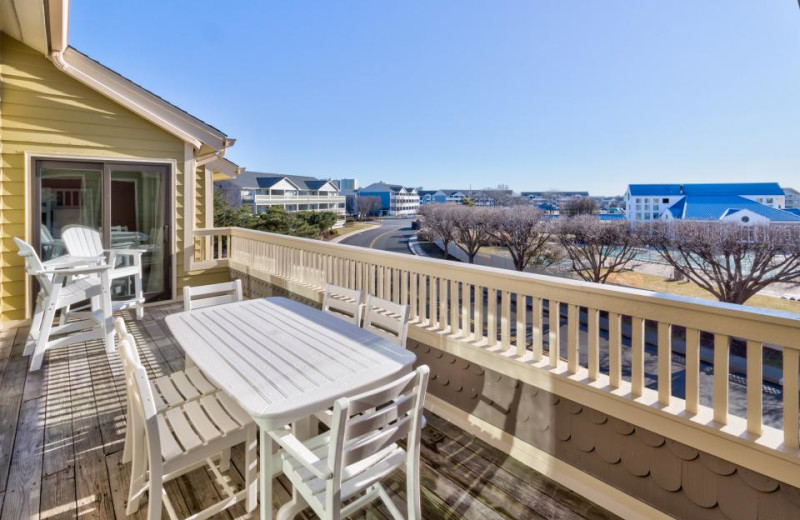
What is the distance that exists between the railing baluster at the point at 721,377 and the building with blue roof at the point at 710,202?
13275 millimetres

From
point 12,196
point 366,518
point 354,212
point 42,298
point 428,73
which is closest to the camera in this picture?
point 366,518

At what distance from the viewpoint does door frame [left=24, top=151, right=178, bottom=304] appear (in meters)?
4.70

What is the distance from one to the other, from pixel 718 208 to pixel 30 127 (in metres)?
17.2

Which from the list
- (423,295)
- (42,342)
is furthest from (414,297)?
(42,342)

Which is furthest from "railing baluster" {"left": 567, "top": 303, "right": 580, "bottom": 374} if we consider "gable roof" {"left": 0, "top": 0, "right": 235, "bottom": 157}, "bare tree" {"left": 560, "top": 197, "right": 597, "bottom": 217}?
"bare tree" {"left": 560, "top": 197, "right": 597, "bottom": 217}

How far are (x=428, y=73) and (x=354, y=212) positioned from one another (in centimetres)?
2676

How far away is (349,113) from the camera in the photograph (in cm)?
3069

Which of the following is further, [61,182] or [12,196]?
[61,182]

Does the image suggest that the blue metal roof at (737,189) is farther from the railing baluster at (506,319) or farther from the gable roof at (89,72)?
the gable roof at (89,72)

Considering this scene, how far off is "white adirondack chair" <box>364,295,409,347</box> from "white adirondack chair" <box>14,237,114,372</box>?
2.96 meters

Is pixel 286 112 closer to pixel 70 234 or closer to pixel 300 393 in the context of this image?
pixel 70 234

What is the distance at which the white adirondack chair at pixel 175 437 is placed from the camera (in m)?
1.50

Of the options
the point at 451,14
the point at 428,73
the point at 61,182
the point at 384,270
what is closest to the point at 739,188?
the point at 451,14

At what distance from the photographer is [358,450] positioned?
136cm
